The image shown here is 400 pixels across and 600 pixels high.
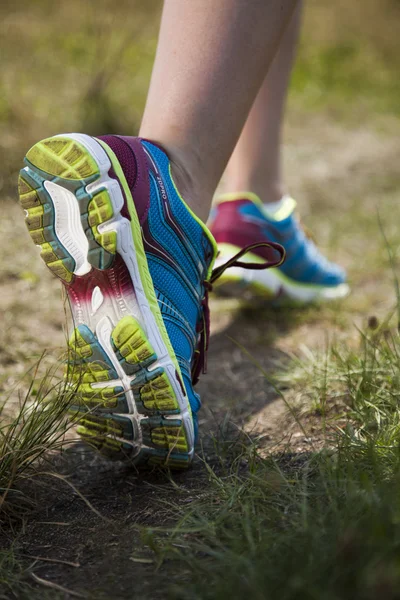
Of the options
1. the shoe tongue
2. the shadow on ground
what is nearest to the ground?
the shadow on ground

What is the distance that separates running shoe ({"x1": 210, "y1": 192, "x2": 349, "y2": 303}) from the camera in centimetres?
200

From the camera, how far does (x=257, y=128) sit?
209cm

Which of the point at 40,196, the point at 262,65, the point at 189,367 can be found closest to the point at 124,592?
the point at 189,367

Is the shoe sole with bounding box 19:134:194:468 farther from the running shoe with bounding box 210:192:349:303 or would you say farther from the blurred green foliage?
the blurred green foliage

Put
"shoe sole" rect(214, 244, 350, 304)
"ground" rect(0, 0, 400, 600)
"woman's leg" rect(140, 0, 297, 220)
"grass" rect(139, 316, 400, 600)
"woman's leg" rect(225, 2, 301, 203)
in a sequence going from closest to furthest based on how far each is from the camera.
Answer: "grass" rect(139, 316, 400, 600), "ground" rect(0, 0, 400, 600), "woman's leg" rect(140, 0, 297, 220), "shoe sole" rect(214, 244, 350, 304), "woman's leg" rect(225, 2, 301, 203)

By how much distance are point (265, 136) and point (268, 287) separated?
45 cm

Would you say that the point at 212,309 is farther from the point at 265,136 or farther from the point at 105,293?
the point at 105,293

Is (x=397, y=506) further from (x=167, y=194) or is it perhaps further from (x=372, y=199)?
(x=372, y=199)

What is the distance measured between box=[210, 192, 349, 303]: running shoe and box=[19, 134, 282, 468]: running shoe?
69 cm

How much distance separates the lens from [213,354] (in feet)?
6.38

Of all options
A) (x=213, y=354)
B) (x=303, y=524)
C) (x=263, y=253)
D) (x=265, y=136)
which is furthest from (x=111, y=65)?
(x=303, y=524)

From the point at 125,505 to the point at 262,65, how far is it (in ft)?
2.62

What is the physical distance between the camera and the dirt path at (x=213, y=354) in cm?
103

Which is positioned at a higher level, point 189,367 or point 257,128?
point 257,128
